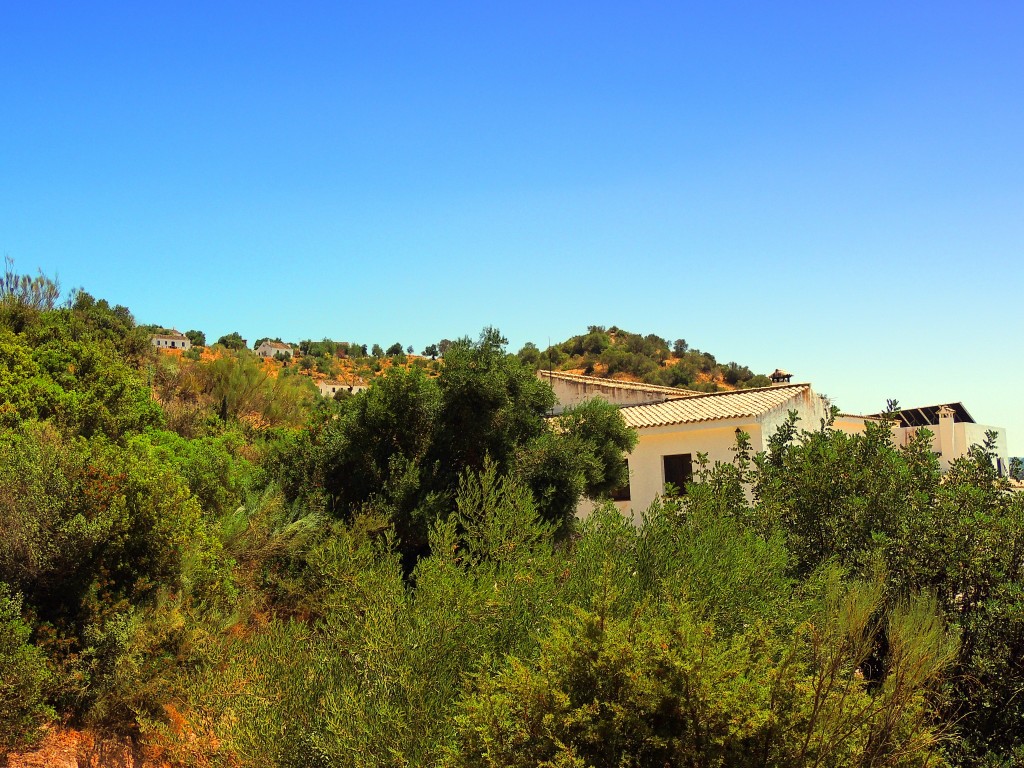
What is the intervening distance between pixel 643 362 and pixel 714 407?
3216 cm

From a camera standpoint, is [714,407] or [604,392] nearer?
[714,407]

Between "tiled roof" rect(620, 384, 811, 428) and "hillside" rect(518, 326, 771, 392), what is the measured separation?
24460 mm

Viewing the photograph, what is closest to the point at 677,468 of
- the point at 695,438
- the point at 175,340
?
the point at 695,438

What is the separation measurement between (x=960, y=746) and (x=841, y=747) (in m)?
2.82

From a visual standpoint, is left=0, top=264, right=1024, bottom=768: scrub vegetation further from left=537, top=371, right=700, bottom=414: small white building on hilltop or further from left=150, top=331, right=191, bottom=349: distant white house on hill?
left=150, top=331, right=191, bottom=349: distant white house on hill

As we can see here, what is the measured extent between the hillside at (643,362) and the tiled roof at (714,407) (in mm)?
24460

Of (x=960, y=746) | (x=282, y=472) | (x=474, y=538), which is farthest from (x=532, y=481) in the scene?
(x=960, y=746)

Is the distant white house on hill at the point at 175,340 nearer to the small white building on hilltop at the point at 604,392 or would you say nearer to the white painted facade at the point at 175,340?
the white painted facade at the point at 175,340

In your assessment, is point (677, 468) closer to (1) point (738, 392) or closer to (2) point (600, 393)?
(1) point (738, 392)

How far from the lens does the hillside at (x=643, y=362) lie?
172 feet

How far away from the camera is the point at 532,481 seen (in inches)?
539

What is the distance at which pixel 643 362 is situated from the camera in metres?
54.0

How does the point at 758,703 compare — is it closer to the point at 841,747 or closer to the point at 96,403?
the point at 841,747

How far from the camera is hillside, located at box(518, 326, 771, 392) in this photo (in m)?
52.4
